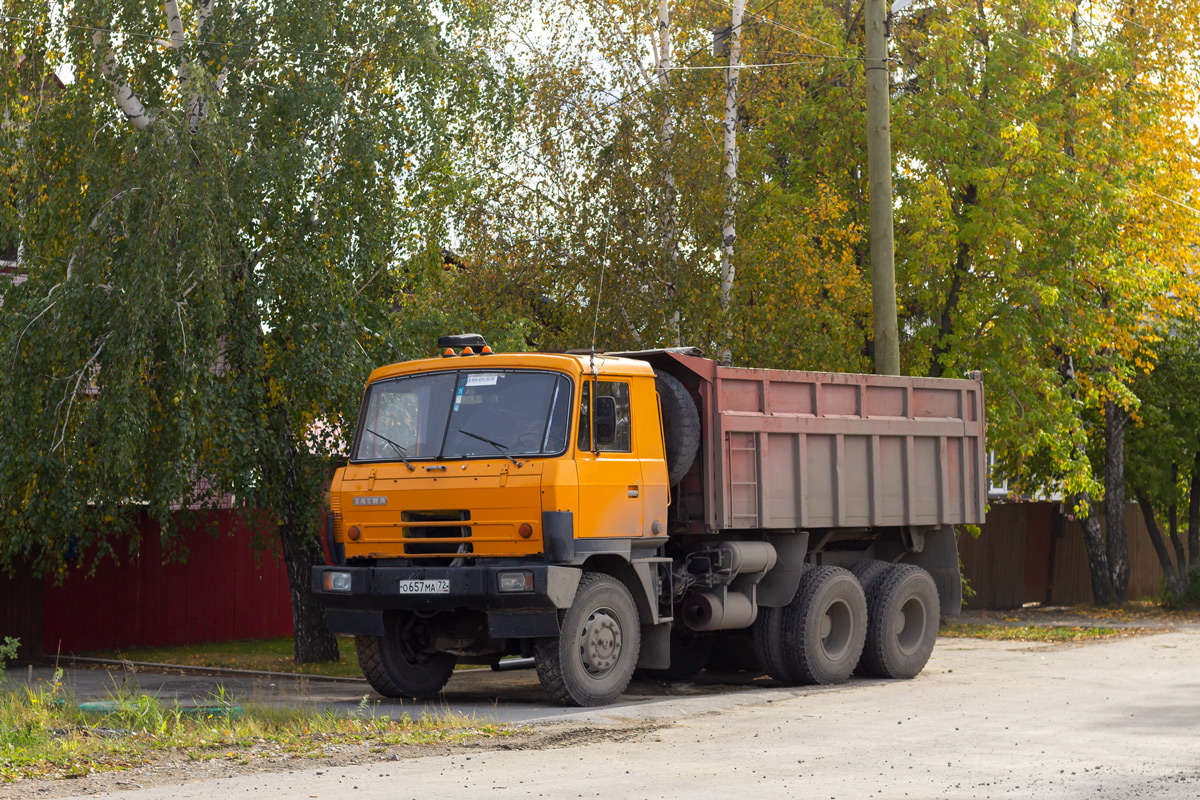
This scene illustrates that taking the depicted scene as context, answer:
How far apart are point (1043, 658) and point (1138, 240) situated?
9.38m

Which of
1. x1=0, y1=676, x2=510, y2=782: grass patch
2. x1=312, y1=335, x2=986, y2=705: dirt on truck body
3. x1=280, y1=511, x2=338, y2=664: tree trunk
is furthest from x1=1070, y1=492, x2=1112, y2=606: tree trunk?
x1=0, y1=676, x2=510, y2=782: grass patch

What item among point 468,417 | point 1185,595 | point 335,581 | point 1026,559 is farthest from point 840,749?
point 1026,559

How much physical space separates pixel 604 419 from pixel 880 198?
19.6 ft

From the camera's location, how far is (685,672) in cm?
1543

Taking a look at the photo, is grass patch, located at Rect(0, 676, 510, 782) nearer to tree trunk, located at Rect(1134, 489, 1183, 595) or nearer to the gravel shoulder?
the gravel shoulder

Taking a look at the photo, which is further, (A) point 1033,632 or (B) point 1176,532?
(B) point 1176,532

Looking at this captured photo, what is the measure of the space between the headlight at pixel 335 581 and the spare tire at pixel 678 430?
2929mm

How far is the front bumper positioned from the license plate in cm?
2

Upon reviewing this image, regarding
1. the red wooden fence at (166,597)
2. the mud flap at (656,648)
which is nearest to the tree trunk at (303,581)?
the red wooden fence at (166,597)

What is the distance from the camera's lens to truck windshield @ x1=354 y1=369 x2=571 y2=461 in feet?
40.0

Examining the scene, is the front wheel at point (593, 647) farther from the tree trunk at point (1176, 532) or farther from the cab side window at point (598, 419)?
the tree trunk at point (1176, 532)

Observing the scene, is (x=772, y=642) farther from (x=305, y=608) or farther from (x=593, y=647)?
(x=305, y=608)

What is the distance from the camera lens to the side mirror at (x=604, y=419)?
1230 cm

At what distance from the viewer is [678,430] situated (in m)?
13.2
